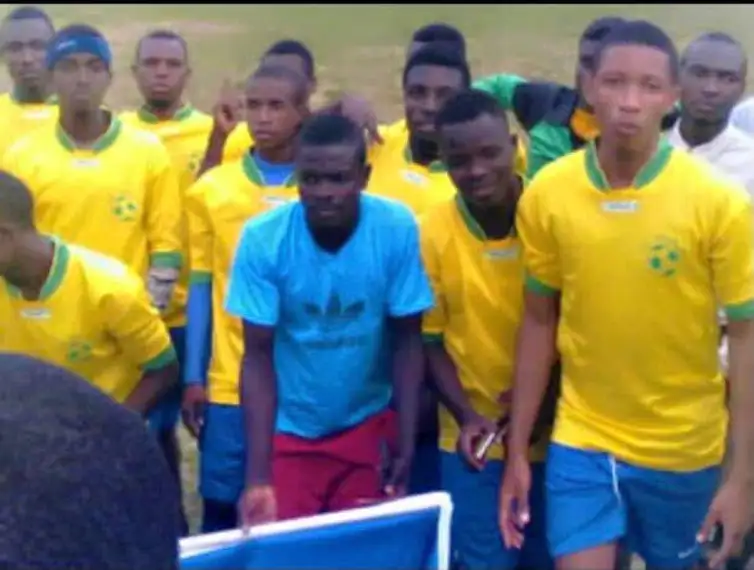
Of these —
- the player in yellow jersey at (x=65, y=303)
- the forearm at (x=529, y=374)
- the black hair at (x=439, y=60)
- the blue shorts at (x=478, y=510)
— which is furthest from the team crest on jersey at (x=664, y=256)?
the player in yellow jersey at (x=65, y=303)

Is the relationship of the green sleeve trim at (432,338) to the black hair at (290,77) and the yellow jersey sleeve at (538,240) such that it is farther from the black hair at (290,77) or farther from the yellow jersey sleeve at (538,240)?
the black hair at (290,77)

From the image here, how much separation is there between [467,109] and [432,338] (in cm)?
71

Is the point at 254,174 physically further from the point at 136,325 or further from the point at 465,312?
the point at 465,312

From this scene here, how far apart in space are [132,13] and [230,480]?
18581mm

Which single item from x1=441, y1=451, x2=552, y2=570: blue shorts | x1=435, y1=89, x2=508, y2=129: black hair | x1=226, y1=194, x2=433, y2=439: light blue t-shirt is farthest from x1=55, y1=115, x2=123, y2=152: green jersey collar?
x1=441, y1=451, x2=552, y2=570: blue shorts

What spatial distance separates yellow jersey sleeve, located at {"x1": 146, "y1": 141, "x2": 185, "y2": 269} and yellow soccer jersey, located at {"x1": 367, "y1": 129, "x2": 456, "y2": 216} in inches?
28.5

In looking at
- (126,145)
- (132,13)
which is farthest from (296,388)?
(132,13)

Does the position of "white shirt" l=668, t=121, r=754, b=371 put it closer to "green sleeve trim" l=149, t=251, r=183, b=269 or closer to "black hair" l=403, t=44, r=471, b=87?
"black hair" l=403, t=44, r=471, b=87

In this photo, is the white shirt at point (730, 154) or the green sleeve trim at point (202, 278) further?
the green sleeve trim at point (202, 278)

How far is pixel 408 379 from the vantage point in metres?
4.14

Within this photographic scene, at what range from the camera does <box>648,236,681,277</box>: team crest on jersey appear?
3713mm

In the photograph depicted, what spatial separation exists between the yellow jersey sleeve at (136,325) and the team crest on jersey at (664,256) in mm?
1485

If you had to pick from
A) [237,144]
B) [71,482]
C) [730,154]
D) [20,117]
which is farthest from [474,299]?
[71,482]

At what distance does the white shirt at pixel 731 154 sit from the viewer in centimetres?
463
